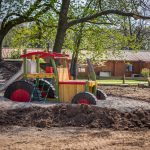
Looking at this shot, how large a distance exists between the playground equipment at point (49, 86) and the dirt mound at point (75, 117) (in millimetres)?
1970

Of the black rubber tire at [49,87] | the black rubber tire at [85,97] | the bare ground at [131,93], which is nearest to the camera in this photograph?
the black rubber tire at [85,97]

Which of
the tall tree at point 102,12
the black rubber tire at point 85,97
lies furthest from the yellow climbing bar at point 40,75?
the tall tree at point 102,12

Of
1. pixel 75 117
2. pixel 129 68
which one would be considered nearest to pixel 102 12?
pixel 75 117

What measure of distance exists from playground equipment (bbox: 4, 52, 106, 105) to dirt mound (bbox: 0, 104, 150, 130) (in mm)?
1970

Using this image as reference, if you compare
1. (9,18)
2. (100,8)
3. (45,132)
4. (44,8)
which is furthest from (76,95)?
(9,18)

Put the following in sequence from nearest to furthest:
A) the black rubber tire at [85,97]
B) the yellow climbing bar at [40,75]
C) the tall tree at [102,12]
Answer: the black rubber tire at [85,97] < the yellow climbing bar at [40,75] < the tall tree at [102,12]

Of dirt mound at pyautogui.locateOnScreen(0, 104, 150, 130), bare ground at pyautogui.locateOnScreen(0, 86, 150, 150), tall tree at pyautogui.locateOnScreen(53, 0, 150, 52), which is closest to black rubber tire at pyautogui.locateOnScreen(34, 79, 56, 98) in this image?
dirt mound at pyautogui.locateOnScreen(0, 104, 150, 130)

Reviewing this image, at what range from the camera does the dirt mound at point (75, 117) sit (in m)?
10.2

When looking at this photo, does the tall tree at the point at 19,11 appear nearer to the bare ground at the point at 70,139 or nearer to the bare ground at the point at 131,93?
the bare ground at the point at 131,93

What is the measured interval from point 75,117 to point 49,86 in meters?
4.00

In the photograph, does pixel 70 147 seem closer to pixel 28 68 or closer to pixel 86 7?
pixel 28 68

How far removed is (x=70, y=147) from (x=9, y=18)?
20.6 metres

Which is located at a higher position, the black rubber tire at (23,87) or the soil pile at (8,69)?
the soil pile at (8,69)

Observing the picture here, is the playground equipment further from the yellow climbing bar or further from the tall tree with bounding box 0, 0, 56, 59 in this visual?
the tall tree with bounding box 0, 0, 56, 59
